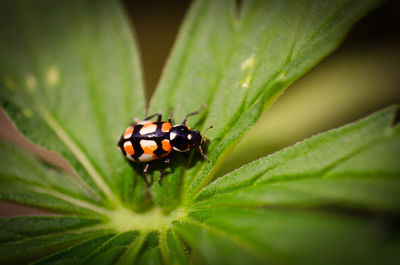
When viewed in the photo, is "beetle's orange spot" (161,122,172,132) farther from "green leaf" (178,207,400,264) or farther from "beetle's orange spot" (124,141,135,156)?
"green leaf" (178,207,400,264)

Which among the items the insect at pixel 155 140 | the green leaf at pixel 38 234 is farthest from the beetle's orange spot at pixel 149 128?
the green leaf at pixel 38 234

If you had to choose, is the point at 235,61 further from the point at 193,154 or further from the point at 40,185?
the point at 40,185

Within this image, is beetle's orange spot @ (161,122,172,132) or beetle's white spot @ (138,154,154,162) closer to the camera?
beetle's white spot @ (138,154,154,162)

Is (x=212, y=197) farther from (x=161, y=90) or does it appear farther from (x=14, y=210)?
(x=14, y=210)

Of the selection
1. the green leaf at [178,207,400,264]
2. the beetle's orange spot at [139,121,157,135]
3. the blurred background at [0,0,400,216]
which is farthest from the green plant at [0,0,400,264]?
the blurred background at [0,0,400,216]

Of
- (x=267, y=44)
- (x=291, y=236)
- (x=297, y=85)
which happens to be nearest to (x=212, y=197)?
(x=291, y=236)

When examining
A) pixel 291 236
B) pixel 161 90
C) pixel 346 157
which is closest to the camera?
pixel 291 236

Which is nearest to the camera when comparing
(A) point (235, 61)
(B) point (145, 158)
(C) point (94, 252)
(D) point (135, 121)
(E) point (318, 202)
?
(E) point (318, 202)

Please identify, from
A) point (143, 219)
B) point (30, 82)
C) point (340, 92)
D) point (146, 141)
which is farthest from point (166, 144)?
point (340, 92)
